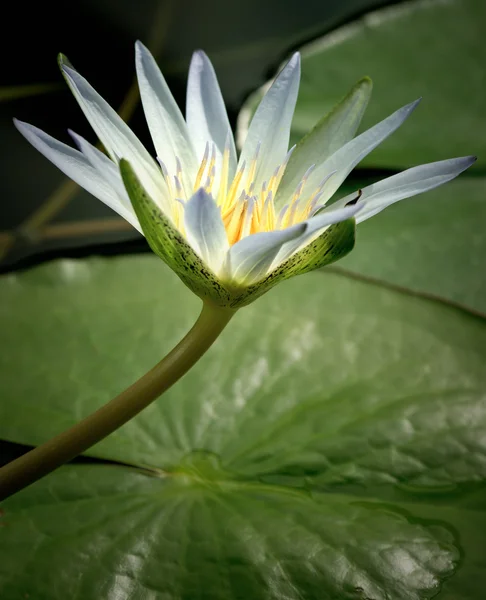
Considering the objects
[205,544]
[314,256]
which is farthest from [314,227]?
[205,544]

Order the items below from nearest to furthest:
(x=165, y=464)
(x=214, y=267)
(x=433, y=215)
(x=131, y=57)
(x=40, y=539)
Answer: (x=214, y=267)
(x=40, y=539)
(x=165, y=464)
(x=433, y=215)
(x=131, y=57)

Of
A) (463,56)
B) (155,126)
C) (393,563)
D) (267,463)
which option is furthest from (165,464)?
(463,56)

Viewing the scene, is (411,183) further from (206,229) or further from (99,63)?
(99,63)

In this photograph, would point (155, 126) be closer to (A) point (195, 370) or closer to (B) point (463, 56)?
(A) point (195, 370)

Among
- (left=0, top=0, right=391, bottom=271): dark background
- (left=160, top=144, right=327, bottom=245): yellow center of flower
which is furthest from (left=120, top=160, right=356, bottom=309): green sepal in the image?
(left=0, top=0, right=391, bottom=271): dark background

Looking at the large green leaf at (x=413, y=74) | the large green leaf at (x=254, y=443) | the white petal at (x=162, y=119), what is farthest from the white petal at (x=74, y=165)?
the large green leaf at (x=413, y=74)
